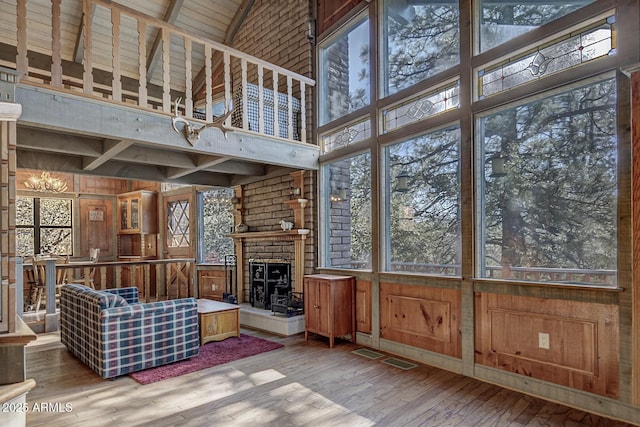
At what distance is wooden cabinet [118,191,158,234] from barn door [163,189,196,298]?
1.29 ft

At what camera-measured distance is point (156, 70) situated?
24.5 feet

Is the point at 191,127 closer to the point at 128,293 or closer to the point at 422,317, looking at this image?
the point at 128,293

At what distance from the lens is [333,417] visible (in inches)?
110

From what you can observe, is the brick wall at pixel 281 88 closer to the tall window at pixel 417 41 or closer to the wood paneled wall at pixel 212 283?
the wood paneled wall at pixel 212 283

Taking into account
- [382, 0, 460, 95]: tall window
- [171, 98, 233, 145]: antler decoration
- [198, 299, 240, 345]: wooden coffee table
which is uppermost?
[382, 0, 460, 95]: tall window

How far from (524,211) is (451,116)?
1140mm

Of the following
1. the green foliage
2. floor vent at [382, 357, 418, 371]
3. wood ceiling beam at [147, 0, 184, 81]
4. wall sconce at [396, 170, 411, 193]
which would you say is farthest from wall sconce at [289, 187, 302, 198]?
wood ceiling beam at [147, 0, 184, 81]

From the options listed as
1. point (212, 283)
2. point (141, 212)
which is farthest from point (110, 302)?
point (141, 212)

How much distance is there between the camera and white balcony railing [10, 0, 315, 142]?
11.2 ft

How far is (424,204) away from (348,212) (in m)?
1.22

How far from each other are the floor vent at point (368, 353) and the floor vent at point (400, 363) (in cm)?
15

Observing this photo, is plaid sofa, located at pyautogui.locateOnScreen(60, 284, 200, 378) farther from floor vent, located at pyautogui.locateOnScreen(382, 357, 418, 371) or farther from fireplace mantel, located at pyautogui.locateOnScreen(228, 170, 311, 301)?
floor vent, located at pyautogui.locateOnScreen(382, 357, 418, 371)

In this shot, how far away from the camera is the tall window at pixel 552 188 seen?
9.35 feet

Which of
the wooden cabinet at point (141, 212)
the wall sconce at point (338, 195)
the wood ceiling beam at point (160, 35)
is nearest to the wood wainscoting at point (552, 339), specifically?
the wall sconce at point (338, 195)
